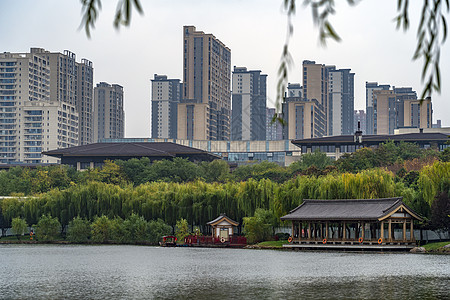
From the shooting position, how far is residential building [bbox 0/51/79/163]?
142000 millimetres

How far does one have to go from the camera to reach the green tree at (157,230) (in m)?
54.5

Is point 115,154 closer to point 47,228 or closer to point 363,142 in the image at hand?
point 47,228

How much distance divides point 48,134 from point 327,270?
119 m

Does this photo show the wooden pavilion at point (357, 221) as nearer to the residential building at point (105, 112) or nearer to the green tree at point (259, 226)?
the green tree at point (259, 226)

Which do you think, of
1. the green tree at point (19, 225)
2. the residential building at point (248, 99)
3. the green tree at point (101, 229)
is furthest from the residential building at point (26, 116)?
the green tree at point (101, 229)

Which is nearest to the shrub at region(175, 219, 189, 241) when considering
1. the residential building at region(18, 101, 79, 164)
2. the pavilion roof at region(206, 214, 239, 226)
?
the pavilion roof at region(206, 214, 239, 226)

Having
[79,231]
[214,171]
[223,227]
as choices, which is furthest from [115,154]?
[223,227]

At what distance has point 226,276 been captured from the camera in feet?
95.2

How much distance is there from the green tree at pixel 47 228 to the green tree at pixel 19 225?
4.61ft

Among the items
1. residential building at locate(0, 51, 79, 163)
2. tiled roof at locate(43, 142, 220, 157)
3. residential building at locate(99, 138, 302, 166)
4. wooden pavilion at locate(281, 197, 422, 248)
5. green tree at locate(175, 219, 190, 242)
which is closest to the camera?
wooden pavilion at locate(281, 197, 422, 248)

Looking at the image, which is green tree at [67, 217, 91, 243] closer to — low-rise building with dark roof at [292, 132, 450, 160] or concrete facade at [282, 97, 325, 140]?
low-rise building with dark roof at [292, 132, 450, 160]

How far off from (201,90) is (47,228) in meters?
104

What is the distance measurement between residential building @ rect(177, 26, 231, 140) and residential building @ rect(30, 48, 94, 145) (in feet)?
107

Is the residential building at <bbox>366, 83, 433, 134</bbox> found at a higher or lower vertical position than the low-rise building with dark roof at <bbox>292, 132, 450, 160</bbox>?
higher
